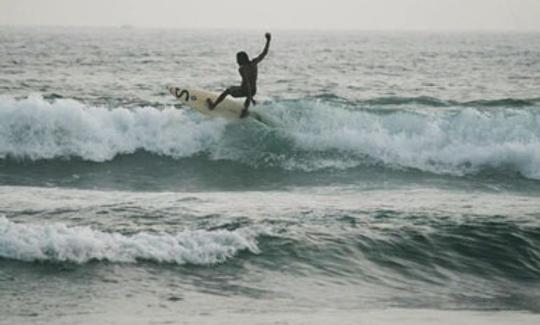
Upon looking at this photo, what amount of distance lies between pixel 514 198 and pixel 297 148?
508 cm

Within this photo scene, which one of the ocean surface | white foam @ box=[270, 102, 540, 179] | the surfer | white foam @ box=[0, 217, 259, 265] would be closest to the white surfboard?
the ocean surface

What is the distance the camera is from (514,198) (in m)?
13.6

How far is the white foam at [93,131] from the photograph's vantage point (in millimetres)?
17109

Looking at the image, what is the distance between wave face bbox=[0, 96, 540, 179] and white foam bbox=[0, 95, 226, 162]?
0.02 metres

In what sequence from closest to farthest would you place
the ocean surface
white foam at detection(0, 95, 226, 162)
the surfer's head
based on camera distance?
the ocean surface → the surfer's head → white foam at detection(0, 95, 226, 162)

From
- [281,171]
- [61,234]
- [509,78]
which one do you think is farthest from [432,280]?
[509,78]

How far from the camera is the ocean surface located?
26.1ft

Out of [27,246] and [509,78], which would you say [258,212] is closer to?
[27,246]

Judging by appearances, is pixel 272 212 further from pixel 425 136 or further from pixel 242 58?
pixel 425 136

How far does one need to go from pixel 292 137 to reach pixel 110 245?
28.6 ft

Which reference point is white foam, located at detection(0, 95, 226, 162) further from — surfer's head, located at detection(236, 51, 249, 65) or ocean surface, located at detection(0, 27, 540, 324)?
surfer's head, located at detection(236, 51, 249, 65)

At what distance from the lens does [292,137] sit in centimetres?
1752

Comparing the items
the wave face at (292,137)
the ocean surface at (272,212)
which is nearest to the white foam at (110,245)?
the ocean surface at (272,212)

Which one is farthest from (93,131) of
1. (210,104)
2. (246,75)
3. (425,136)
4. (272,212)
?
(272,212)
